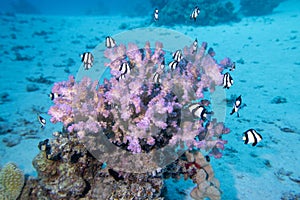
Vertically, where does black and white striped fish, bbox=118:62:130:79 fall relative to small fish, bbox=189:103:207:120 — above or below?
above

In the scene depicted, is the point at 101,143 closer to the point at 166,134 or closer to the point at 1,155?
the point at 166,134

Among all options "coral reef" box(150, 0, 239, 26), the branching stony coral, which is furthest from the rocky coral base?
"coral reef" box(150, 0, 239, 26)

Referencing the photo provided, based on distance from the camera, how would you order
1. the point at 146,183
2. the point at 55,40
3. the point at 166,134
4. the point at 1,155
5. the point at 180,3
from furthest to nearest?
the point at 180,3 < the point at 55,40 < the point at 1,155 < the point at 166,134 < the point at 146,183

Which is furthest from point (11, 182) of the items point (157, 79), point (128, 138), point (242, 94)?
point (242, 94)

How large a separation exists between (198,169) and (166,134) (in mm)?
708

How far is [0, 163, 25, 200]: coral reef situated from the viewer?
3.20 m

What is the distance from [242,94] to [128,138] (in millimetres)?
6614

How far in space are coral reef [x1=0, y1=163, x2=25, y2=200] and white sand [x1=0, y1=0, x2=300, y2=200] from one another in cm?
108

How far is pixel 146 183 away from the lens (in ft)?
8.82

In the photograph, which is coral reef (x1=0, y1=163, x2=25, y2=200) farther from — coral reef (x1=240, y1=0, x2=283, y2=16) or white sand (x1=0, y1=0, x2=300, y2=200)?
coral reef (x1=240, y1=0, x2=283, y2=16)

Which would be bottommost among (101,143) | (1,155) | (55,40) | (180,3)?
(1,155)

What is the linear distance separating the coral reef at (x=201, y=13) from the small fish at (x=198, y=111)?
730 inches

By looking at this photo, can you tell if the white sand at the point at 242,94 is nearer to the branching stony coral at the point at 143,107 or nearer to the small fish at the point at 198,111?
the branching stony coral at the point at 143,107

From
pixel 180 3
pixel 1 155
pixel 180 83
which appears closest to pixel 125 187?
pixel 180 83
